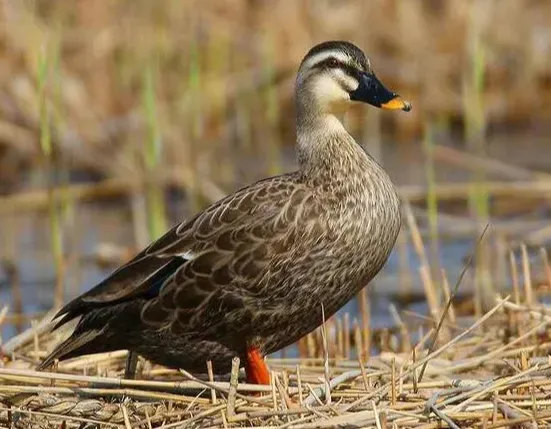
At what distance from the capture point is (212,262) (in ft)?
18.0

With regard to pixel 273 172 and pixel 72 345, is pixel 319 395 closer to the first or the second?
pixel 72 345

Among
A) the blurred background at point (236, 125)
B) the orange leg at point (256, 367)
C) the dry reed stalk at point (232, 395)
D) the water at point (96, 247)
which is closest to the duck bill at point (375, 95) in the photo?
the orange leg at point (256, 367)

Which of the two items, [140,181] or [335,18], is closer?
[140,181]

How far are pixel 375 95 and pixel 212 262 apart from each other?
0.89 m

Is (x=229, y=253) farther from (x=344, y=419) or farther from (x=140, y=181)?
(x=140, y=181)

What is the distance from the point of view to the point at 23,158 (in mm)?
11180

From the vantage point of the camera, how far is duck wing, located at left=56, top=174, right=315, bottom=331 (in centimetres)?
542

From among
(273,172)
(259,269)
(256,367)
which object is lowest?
(256,367)

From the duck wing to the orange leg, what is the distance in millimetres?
196

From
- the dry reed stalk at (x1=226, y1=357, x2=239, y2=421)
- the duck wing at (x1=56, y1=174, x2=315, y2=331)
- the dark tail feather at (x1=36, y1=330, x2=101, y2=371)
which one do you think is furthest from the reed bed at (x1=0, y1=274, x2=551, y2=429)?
the duck wing at (x1=56, y1=174, x2=315, y2=331)

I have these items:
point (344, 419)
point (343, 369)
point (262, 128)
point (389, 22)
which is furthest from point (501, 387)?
point (389, 22)

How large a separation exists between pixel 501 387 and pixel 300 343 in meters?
2.02

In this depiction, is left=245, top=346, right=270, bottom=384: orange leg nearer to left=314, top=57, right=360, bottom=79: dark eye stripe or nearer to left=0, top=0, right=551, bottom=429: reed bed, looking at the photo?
left=0, top=0, right=551, bottom=429: reed bed

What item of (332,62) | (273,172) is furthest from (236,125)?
(332,62)
